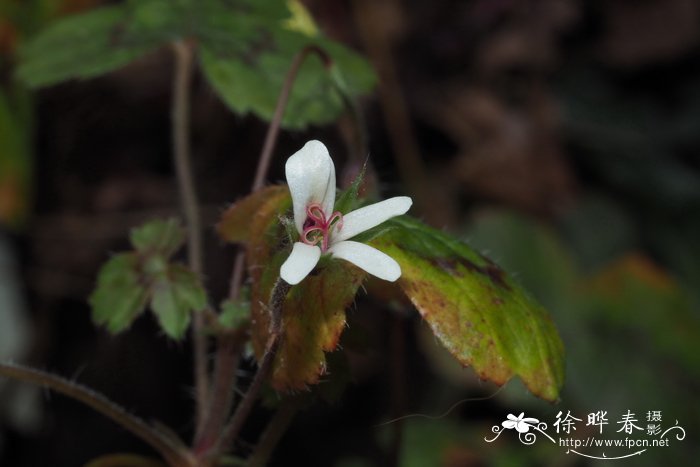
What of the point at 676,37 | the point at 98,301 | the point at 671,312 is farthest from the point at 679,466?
the point at 676,37

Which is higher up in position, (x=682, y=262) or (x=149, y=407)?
(x=682, y=262)

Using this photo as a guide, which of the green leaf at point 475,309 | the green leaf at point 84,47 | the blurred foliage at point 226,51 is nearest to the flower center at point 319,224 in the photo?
the green leaf at point 475,309

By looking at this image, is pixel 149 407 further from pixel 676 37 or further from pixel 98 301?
pixel 676 37

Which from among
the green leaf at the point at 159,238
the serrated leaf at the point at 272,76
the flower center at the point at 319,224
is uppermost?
the serrated leaf at the point at 272,76

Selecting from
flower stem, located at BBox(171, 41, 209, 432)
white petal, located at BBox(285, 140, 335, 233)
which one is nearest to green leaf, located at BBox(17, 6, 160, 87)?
flower stem, located at BBox(171, 41, 209, 432)

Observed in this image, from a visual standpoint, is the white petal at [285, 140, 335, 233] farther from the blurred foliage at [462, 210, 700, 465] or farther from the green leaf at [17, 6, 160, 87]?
the blurred foliage at [462, 210, 700, 465]

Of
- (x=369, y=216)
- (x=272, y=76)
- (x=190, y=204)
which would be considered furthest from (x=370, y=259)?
(x=272, y=76)

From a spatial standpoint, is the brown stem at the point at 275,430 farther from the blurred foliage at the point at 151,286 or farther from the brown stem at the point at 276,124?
the brown stem at the point at 276,124
